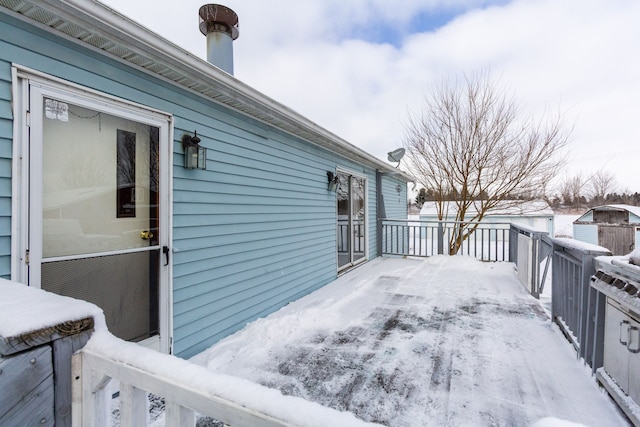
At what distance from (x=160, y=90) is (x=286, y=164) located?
1972 mm

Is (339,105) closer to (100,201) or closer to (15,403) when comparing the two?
(100,201)

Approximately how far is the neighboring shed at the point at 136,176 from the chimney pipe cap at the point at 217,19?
0.09 ft

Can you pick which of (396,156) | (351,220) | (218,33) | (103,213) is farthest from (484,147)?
(103,213)

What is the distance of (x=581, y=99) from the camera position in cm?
772

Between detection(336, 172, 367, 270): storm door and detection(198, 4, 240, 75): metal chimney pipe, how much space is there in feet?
9.74

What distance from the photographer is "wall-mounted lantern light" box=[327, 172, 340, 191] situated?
217 inches

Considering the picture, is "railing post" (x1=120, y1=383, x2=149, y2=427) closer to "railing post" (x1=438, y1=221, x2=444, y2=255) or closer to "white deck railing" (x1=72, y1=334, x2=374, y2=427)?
"white deck railing" (x1=72, y1=334, x2=374, y2=427)

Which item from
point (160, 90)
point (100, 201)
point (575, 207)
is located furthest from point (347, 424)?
point (575, 207)

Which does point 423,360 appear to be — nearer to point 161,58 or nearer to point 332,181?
point 161,58

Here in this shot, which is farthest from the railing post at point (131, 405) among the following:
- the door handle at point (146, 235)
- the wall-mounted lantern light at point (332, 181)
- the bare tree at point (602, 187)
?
the bare tree at point (602, 187)

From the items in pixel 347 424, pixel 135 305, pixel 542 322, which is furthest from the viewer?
pixel 542 322

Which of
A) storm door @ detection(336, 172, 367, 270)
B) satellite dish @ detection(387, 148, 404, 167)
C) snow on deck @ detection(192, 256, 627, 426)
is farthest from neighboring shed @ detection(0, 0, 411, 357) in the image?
satellite dish @ detection(387, 148, 404, 167)

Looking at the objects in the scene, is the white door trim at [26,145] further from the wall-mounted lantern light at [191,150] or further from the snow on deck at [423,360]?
the snow on deck at [423,360]

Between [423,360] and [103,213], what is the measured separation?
8.66 feet
